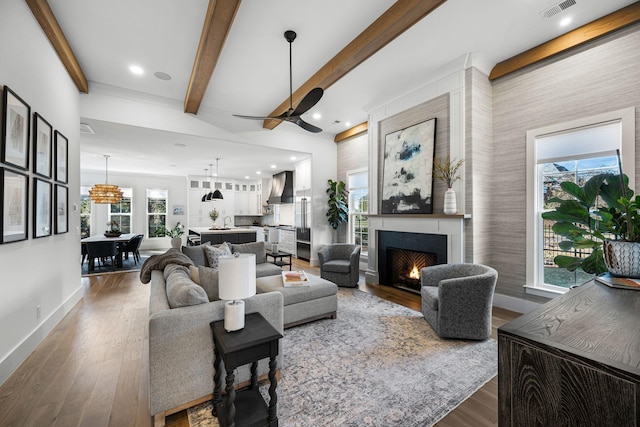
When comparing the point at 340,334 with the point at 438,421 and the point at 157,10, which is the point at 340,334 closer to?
the point at 438,421

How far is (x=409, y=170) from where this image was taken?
174 inches

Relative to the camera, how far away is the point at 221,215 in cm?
1088

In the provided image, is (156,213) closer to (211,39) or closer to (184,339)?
(211,39)

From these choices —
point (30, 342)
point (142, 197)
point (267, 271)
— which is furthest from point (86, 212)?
point (267, 271)

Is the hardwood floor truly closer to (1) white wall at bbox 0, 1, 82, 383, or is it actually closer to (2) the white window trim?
(1) white wall at bbox 0, 1, 82, 383

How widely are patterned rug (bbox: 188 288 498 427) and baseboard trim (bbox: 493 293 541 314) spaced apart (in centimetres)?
118

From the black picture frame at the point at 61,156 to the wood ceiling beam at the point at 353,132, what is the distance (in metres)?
4.91

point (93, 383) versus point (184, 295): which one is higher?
point (184, 295)

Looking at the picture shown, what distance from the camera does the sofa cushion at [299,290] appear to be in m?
3.04

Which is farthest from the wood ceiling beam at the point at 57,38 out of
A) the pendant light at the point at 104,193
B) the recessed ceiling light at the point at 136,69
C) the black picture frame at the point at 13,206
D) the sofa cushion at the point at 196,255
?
the pendant light at the point at 104,193

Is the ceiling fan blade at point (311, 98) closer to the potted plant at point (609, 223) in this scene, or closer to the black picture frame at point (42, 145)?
the potted plant at point (609, 223)

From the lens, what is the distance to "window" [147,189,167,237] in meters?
10.0

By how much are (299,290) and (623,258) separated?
2.59 meters

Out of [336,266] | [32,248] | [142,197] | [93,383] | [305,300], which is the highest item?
[142,197]
